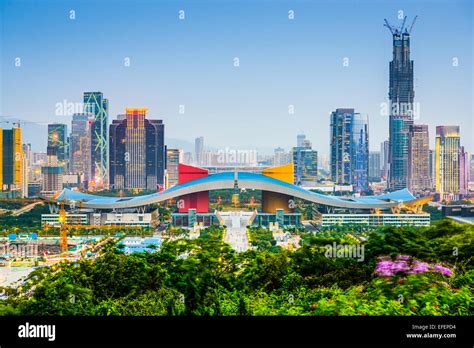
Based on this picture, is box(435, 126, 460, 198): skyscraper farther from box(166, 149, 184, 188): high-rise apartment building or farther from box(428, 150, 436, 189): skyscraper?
box(166, 149, 184, 188): high-rise apartment building

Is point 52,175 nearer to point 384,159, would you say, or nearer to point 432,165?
point 384,159

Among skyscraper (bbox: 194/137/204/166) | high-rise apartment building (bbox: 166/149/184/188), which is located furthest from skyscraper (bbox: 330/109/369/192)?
high-rise apartment building (bbox: 166/149/184/188)

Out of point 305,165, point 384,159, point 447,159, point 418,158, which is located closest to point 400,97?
point 447,159

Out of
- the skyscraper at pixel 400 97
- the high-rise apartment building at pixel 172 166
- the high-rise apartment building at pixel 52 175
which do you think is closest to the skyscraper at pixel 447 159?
the skyscraper at pixel 400 97

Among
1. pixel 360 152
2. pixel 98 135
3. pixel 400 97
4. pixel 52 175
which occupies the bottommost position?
pixel 52 175
